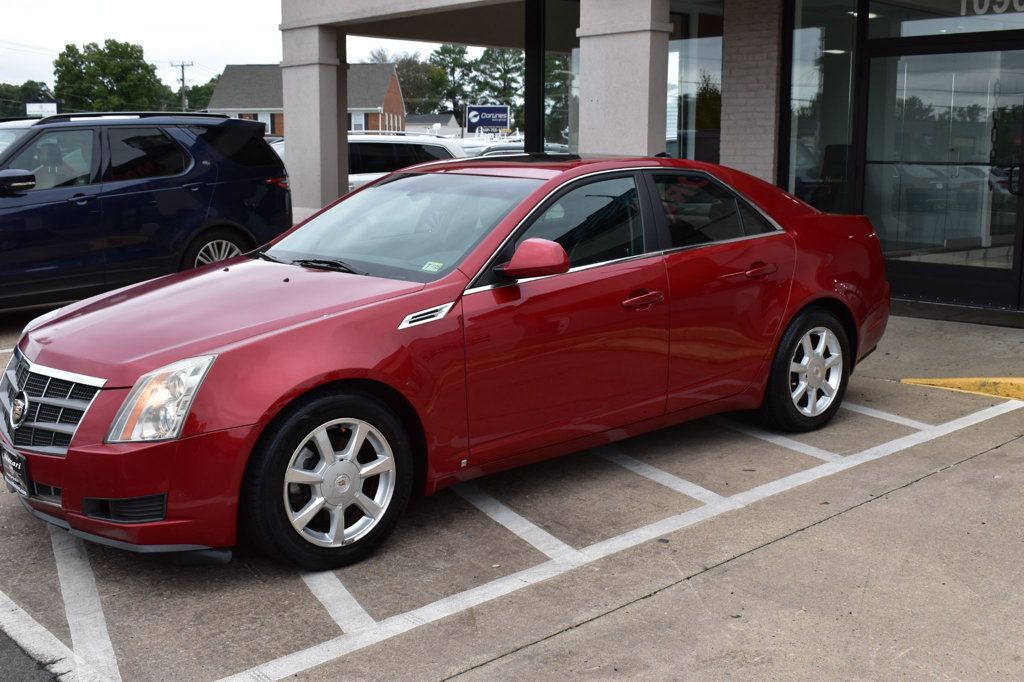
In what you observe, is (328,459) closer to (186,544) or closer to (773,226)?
(186,544)

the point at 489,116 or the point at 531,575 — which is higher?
the point at 489,116

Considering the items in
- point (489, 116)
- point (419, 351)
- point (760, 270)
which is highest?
point (489, 116)

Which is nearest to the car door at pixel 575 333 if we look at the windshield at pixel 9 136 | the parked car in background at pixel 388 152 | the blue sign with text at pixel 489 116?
→ the windshield at pixel 9 136

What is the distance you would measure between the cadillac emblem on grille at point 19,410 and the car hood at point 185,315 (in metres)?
0.15

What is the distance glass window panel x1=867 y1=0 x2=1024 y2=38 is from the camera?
379 inches

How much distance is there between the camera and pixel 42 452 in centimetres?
405

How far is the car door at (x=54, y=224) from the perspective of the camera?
29.3ft

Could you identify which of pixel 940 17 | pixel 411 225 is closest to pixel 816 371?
pixel 411 225

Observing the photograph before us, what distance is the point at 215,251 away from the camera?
10.3 meters

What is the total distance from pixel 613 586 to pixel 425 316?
1.29 meters

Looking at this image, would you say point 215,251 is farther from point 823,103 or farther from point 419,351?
point 419,351

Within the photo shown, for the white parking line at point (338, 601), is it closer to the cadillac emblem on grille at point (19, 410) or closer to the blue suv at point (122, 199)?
the cadillac emblem on grille at point (19, 410)

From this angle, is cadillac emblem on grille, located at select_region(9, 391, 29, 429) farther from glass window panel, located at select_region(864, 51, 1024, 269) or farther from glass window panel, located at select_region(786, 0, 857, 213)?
glass window panel, located at select_region(786, 0, 857, 213)

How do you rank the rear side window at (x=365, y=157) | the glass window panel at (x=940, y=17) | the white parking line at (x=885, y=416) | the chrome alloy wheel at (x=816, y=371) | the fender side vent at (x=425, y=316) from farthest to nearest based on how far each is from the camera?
the rear side window at (x=365, y=157) < the glass window panel at (x=940, y=17) < the white parking line at (x=885, y=416) < the chrome alloy wheel at (x=816, y=371) < the fender side vent at (x=425, y=316)
